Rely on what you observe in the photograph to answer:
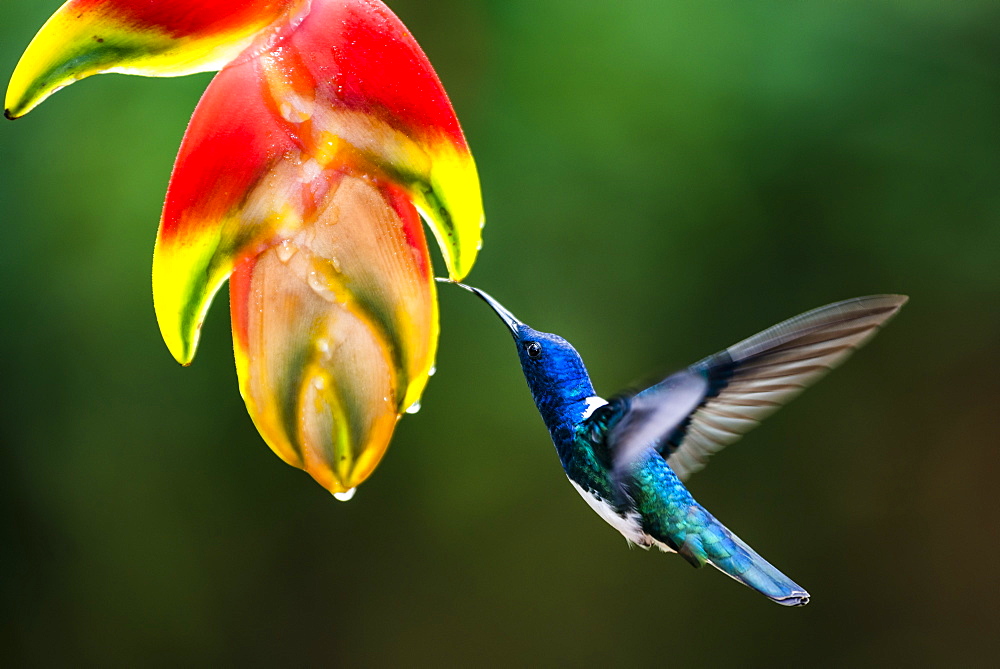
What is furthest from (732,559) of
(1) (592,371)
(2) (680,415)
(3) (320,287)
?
(1) (592,371)

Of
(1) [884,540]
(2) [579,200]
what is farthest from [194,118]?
(1) [884,540]

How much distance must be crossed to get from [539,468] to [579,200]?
403mm

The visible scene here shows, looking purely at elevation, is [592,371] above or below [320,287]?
below

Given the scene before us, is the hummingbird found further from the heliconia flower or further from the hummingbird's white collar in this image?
the heliconia flower

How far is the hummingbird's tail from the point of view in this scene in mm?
749

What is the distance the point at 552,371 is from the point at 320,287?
0.34 metres

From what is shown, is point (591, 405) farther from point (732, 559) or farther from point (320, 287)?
point (320, 287)

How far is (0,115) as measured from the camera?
1360 mm

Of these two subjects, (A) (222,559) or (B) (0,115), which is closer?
(B) (0,115)

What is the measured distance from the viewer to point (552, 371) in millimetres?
723

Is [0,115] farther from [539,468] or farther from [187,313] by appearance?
[187,313]

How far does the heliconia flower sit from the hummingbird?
18cm

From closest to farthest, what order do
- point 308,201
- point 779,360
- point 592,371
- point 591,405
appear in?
1. point 308,201
2. point 779,360
3. point 591,405
4. point 592,371

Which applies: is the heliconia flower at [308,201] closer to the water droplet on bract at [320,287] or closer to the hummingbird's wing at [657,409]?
the water droplet on bract at [320,287]
